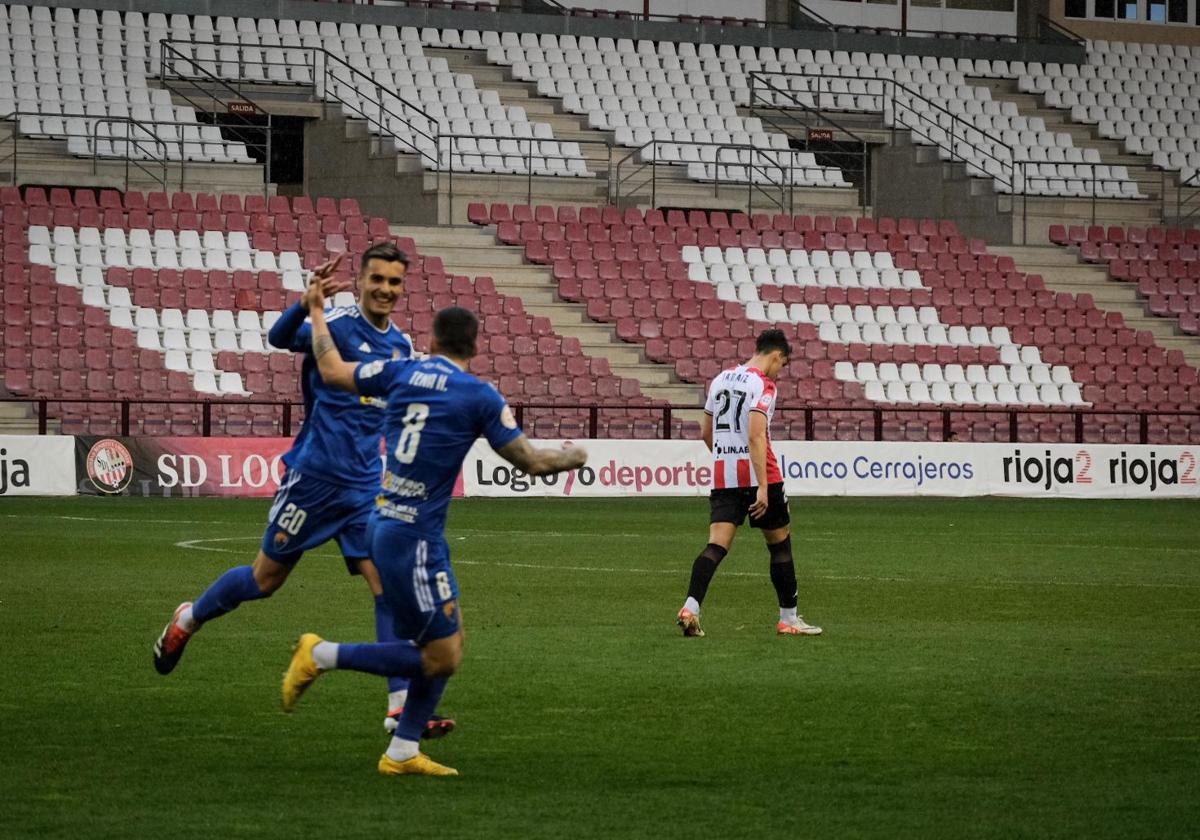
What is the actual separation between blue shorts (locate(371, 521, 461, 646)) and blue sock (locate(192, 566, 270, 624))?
5.50 ft

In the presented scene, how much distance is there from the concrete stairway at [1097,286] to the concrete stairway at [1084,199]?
727 millimetres

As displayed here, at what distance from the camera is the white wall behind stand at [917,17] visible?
156ft

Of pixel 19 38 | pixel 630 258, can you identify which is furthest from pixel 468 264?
pixel 19 38

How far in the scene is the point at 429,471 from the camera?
7.47 m

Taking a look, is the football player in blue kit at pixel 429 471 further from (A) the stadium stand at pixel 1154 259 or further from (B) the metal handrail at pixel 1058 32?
(B) the metal handrail at pixel 1058 32

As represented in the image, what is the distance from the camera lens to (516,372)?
3309 cm

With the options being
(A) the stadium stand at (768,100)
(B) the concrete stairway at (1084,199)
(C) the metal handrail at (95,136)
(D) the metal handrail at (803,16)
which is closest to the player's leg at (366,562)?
(C) the metal handrail at (95,136)

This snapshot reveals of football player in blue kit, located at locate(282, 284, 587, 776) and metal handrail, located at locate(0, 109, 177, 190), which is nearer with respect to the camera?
football player in blue kit, located at locate(282, 284, 587, 776)

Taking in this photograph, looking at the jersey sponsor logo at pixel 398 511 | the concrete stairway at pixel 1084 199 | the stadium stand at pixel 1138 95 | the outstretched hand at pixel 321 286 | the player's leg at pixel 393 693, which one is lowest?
the player's leg at pixel 393 693

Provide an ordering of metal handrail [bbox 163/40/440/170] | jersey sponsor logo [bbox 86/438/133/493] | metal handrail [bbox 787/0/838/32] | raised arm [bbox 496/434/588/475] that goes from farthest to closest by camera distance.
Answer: metal handrail [bbox 787/0/838/32] < metal handrail [bbox 163/40/440/170] < jersey sponsor logo [bbox 86/438/133/493] < raised arm [bbox 496/434/588/475]

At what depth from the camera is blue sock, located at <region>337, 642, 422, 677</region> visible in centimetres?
759

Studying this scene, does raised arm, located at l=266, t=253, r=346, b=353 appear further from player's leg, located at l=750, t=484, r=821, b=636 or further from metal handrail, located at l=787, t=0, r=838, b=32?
metal handrail, located at l=787, t=0, r=838, b=32

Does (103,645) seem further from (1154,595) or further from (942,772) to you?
(1154,595)

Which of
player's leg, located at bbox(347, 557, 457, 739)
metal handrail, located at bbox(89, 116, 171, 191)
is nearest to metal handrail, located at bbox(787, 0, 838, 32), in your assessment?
metal handrail, located at bbox(89, 116, 171, 191)
